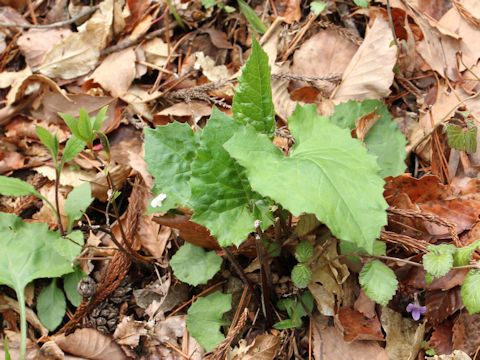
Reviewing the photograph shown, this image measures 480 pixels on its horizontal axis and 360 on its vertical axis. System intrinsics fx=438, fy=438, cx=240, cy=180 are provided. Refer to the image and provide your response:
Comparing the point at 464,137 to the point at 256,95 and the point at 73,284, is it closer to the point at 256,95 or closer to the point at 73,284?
the point at 256,95

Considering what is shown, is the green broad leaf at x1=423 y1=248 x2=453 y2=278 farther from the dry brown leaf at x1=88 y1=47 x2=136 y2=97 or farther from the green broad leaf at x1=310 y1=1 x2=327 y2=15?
the dry brown leaf at x1=88 y1=47 x2=136 y2=97

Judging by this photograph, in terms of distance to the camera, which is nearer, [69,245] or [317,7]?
[69,245]

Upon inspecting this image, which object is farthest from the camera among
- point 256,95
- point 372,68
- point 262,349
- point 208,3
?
point 208,3

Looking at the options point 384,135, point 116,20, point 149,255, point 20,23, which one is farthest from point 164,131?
point 20,23

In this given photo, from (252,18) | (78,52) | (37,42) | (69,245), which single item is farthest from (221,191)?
(37,42)

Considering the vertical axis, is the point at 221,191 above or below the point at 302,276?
above

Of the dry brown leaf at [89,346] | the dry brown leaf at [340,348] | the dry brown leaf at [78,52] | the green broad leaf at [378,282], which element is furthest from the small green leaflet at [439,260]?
the dry brown leaf at [78,52]
